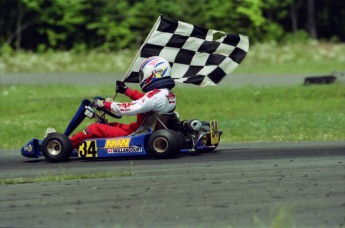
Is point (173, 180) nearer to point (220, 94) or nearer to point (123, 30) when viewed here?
point (220, 94)

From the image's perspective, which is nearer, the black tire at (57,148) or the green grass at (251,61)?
the black tire at (57,148)

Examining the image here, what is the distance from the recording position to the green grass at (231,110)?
39.7ft

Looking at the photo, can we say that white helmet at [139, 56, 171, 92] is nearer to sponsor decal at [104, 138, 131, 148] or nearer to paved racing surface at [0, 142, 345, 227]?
sponsor decal at [104, 138, 131, 148]

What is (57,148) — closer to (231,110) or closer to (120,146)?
(120,146)

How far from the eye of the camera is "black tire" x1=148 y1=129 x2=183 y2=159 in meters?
8.37

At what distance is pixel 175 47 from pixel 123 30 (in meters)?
18.5

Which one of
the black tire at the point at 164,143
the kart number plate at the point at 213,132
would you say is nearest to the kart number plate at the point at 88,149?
the black tire at the point at 164,143

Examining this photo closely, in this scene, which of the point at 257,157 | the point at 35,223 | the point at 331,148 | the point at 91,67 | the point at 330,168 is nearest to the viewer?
the point at 35,223

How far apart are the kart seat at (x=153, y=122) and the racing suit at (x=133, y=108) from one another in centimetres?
5

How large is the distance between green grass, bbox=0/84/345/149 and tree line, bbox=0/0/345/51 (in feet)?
28.4

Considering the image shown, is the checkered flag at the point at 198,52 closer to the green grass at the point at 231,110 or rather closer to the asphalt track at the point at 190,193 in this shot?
the asphalt track at the point at 190,193

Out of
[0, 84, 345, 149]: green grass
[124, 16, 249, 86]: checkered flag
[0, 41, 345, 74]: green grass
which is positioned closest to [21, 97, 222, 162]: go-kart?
Result: [124, 16, 249, 86]: checkered flag

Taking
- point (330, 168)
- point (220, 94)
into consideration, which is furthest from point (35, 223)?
point (220, 94)

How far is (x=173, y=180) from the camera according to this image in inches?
268
